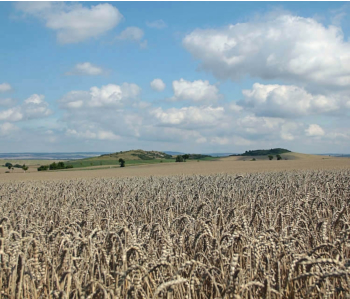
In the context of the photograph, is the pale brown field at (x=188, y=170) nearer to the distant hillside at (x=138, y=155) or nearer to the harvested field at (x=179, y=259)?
the harvested field at (x=179, y=259)

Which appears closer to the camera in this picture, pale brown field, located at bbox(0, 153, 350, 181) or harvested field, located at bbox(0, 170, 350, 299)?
harvested field, located at bbox(0, 170, 350, 299)

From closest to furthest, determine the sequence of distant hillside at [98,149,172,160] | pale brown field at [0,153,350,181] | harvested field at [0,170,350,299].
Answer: harvested field at [0,170,350,299] → pale brown field at [0,153,350,181] → distant hillside at [98,149,172,160]

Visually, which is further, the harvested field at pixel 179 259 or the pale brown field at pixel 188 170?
the pale brown field at pixel 188 170

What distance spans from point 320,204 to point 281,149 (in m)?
113

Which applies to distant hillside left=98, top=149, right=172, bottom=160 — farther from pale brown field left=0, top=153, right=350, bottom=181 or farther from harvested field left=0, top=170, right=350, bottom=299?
harvested field left=0, top=170, right=350, bottom=299

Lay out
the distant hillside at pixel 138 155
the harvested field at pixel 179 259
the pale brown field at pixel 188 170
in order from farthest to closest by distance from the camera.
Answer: the distant hillside at pixel 138 155 → the pale brown field at pixel 188 170 → the harvested field at pixel 179 259

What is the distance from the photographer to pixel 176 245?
474 centimetres

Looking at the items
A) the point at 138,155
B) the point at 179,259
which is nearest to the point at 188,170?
the point at 179,259

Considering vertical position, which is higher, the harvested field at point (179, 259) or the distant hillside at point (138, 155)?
the distant hillside at point (138, 155)

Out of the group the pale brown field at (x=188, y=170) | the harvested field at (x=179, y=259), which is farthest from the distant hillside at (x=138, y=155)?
the harvested field at (x=179, y=259)

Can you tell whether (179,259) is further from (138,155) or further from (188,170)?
(138,155)

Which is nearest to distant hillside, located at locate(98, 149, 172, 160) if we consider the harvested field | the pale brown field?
the pale brown field

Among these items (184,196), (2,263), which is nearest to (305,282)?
(2,263)

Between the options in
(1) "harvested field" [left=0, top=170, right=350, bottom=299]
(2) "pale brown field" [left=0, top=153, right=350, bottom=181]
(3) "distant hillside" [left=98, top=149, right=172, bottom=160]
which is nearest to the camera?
(1) "harvested field" [left=0, top=170, right=350, bottom=299]
